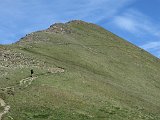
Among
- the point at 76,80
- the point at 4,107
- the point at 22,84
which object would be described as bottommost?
the point at 4,107

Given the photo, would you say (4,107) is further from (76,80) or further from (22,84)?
(76,80)

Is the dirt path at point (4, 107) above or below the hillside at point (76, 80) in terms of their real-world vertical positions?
below

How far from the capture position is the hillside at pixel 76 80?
158 feet

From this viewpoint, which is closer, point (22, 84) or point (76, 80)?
point (22, 84)

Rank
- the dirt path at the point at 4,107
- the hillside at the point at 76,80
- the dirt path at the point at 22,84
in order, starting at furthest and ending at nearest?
the hillside at the point at 76,80
the dirt path at the point at 22,84
the dirt path at the point at 4,107

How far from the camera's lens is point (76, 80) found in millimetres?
62906

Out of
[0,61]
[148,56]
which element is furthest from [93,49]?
[0,61]

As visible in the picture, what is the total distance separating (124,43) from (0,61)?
205 feet

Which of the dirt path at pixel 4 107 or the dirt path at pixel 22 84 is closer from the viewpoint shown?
the dirt path at pixel 4 107

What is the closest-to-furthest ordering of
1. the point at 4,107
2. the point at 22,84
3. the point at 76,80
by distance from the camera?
the point at 4,107, the point at 22,84, the point at 76,80

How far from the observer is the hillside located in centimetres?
4828

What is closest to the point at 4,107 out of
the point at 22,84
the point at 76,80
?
the point at 22,84

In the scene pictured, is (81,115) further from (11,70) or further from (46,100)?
(11,70)

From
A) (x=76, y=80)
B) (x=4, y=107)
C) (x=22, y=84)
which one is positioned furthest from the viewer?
(x=76, y=80)
